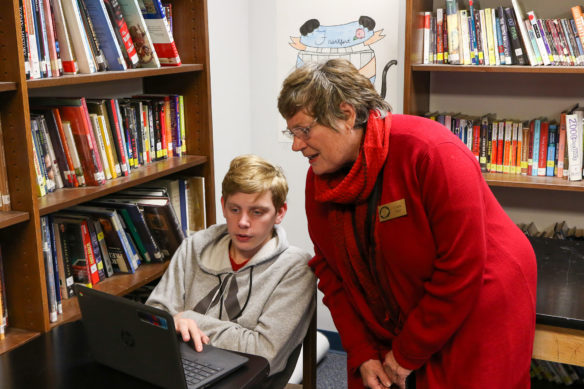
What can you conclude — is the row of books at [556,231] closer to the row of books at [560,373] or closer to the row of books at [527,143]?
the row of books at [527,143]

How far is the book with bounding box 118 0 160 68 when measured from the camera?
2.16m

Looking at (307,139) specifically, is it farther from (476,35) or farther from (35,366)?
(476,35)

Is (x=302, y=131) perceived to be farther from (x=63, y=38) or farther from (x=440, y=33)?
(x=440, y=33)

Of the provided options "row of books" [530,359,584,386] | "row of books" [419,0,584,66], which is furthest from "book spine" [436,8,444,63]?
"row of books" [530,359,584,386]

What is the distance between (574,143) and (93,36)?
181cm

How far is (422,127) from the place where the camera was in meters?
1.44

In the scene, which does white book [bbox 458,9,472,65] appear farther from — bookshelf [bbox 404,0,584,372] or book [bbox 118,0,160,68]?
book [bbox 118,0,160,68]

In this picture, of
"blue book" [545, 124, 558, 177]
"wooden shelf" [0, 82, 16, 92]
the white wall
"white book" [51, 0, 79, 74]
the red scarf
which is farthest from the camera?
the white wall

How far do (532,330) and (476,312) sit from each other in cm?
22

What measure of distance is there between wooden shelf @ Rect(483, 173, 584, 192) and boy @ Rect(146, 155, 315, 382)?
1063mm

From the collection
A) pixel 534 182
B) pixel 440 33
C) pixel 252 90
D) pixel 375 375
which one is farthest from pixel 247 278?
A: pixel 252 90

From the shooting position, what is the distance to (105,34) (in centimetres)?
205

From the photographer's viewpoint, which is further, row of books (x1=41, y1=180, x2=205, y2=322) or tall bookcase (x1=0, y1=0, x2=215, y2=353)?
row of books (x1=41, y1=180, x2=205, y2=322)

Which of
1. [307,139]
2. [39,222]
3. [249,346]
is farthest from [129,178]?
[307,139]
